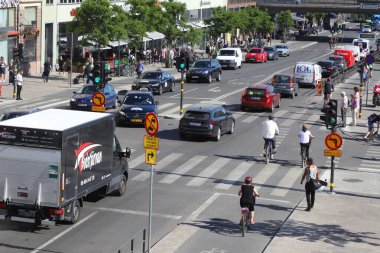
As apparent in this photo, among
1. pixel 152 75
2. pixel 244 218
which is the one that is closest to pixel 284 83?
pixel 152 75

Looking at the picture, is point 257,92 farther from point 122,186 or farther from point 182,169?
point 122,186

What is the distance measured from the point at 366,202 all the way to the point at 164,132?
13.8 metres

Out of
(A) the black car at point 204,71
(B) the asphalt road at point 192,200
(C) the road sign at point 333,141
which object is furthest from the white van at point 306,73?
(C) the road sign at point 333,141

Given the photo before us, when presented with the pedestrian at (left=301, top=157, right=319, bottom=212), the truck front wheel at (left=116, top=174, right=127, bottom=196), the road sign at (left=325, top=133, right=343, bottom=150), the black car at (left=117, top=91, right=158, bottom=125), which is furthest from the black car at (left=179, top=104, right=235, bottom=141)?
the pedestrian at (left=301, top=157, right=319, bottom=212)

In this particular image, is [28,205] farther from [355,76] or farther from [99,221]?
[355,76]

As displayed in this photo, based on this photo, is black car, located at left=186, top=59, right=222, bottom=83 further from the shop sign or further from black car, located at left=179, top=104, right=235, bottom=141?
black car, located at left=179, top=104, right=235, bottom=141

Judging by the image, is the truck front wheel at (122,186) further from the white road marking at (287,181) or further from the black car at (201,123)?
the black car at (201,123)

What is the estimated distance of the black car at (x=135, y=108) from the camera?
39.5 m

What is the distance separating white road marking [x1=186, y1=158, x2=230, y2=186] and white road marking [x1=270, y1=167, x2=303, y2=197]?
7.83ft

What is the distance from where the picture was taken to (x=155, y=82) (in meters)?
53.7

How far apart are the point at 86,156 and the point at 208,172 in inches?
330

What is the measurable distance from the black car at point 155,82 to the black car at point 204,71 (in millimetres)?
6780

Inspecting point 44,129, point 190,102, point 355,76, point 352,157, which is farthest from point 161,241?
point 355,76

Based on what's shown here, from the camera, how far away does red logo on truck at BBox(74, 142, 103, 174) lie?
22.3m
